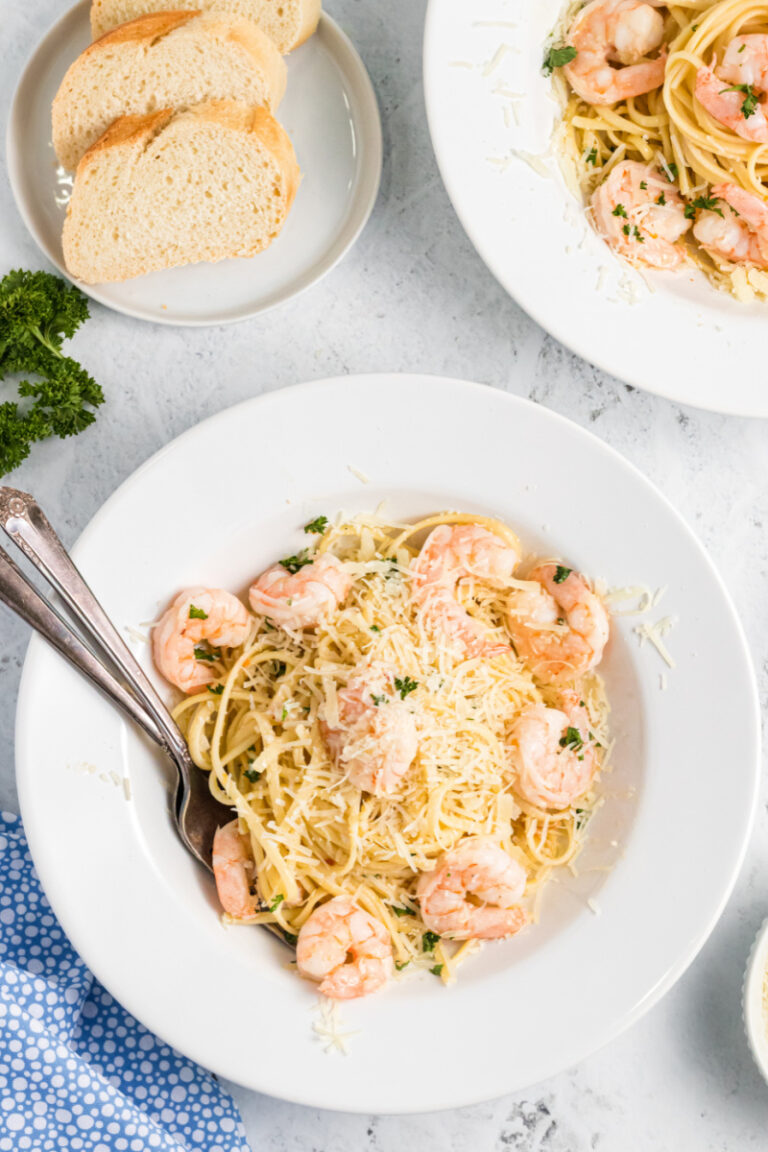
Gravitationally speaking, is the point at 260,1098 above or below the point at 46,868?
below

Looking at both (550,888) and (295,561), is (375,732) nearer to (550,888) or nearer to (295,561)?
(295,561)

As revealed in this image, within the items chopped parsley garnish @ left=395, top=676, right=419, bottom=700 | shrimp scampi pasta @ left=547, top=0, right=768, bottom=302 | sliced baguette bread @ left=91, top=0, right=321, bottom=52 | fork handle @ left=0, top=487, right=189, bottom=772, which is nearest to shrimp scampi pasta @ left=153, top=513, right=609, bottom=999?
chopped parsley garnish @ left=395, top=676, right=419, bottom=700

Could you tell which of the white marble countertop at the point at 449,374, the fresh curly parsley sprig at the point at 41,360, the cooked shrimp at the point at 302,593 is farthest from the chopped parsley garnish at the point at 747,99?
the fresh curly parsley sprig at the point at 41,360

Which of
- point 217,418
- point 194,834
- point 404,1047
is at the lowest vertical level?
point 404,1047

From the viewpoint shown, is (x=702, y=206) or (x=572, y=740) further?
(x=702, y=206)

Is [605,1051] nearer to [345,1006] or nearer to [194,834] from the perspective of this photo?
[345,1006]

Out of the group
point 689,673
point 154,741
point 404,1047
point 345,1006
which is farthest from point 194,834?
point 689,673

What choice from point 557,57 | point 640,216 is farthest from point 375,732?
point 557,57
